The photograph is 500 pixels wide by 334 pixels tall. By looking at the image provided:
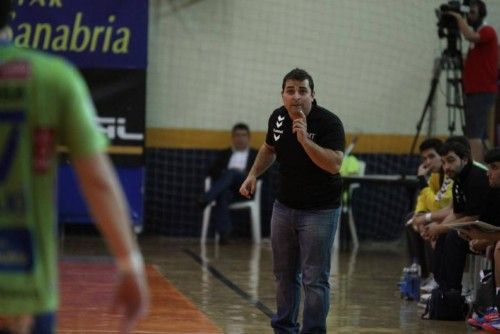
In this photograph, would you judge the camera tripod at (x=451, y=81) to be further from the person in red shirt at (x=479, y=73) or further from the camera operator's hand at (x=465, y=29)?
the camera operator's hand at (x=465, y=29)

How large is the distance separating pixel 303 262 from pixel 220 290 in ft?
11.5

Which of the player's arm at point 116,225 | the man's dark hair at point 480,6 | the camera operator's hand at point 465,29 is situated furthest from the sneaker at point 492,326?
the player's arm at point 116,225

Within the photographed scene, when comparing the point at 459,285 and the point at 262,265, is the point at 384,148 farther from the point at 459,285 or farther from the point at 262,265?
the point at 459,285

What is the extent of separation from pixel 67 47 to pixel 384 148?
4403 mm

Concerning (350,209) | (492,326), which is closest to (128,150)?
(350,209)

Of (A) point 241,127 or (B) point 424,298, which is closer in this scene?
(B) point 424,298

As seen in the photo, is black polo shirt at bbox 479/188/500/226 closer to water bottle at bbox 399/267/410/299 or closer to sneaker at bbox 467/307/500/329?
sneaker at bbox 467/307/500/329

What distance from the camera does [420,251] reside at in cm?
1066

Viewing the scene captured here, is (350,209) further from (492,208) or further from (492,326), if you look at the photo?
(492,326)

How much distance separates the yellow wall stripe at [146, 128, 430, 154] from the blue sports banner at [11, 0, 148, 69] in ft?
4.19

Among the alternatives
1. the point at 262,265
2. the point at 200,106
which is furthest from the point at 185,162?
the point at 262,265

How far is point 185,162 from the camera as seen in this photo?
50.1 ft

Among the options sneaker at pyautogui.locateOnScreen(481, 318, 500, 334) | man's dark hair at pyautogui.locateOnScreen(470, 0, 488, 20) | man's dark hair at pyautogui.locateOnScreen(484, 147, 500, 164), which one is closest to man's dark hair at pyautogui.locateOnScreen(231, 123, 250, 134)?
man's dark hair at pyautogui.locateOnScreen(470, 0, 488, 20)

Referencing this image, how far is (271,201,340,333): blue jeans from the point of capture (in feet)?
22.0
